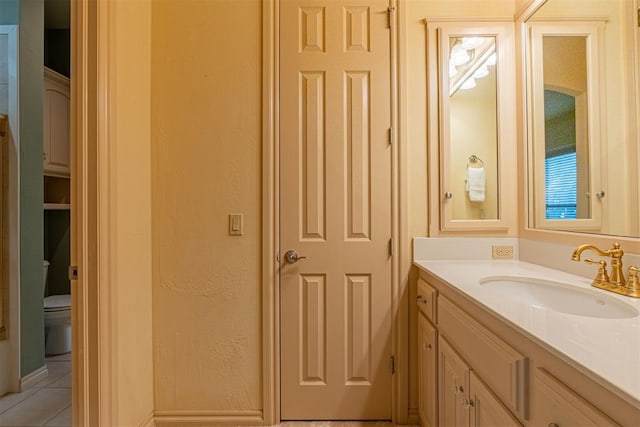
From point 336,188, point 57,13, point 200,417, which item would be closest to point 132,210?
point 336,188

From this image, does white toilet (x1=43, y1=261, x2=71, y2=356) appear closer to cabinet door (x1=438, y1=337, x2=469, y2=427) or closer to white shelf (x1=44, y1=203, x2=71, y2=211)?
white shelf (x1=44, y1=203, x2=71, y2=211)

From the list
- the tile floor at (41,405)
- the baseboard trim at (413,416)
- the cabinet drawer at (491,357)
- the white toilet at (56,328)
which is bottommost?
the tile floor at (41,405)

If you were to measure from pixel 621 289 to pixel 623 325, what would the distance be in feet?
1.18

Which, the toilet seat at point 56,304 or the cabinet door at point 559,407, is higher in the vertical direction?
the cabinet door at point 559,407

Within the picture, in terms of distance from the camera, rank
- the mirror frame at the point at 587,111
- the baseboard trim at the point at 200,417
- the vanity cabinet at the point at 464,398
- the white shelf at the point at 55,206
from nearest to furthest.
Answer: the vanity cabinet at the point at 464,398 < the mirror frame at the point at 587,111 < the baseboard trim at the point at 200,417 < the white shelf at the point at 55,206

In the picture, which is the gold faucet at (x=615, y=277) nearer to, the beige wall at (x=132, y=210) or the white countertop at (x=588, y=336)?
the white countertop at (x=588, y=336)

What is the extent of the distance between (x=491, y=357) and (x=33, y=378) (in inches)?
111

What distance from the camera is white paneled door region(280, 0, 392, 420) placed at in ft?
5.74

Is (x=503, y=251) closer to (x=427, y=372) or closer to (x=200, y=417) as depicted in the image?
(x=427, y=372)

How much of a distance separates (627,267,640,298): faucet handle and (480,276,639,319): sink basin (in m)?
0.07

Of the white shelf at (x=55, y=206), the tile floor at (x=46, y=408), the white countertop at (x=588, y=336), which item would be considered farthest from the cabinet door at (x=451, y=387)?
the white shelf at (x=55, y=206)

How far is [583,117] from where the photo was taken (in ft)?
4.34

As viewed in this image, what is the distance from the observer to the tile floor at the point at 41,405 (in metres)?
1.79

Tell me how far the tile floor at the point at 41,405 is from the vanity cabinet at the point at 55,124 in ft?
5.54
